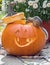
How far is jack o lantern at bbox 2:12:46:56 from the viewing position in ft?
14.4

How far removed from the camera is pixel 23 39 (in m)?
4.39

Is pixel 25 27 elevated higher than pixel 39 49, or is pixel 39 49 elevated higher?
pixel 25 27

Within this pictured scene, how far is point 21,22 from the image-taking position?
4598 millimetres

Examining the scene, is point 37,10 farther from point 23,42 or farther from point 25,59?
point 25,59

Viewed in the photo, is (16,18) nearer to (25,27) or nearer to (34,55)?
(25,27)

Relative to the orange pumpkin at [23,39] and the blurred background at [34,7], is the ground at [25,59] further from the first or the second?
the blurred background at [34,7]

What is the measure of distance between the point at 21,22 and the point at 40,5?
989 mm

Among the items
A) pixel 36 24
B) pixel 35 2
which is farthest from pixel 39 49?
pixel 35 2

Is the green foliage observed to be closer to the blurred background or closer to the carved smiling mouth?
the blurred background

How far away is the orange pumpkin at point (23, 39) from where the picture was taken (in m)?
4.39

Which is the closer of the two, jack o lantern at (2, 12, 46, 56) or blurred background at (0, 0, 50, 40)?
jack o lantern at (2, 12, 46, 56)

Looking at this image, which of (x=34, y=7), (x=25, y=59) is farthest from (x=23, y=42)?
(x=34, y=7)

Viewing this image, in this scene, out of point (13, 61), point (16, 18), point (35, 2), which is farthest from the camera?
point (35, 2)

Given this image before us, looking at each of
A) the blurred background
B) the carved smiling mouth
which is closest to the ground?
the carved smiling mouth
